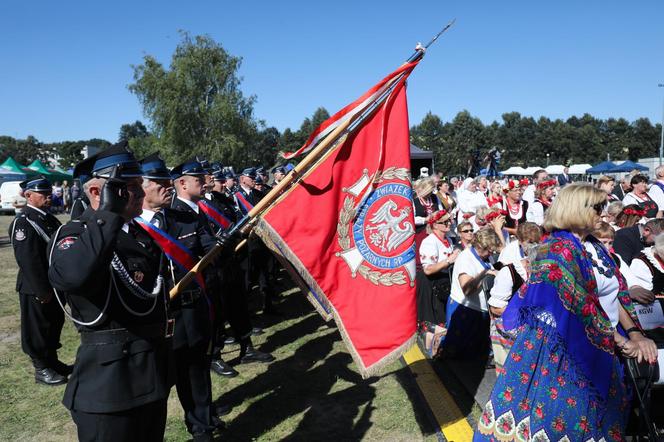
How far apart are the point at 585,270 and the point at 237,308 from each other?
154 inches

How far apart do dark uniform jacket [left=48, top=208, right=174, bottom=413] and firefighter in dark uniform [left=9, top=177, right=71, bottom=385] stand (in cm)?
358

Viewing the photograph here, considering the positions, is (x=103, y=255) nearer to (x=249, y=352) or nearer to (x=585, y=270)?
(x=585, y=270)

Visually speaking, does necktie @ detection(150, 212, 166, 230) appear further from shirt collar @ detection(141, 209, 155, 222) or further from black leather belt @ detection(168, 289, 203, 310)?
black leather belt @ detection(168, 289, 203, 310)

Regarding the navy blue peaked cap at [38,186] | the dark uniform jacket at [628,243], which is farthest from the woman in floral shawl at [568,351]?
the navy blue peaked cap at [38,186]

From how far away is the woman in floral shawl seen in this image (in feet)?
9.68

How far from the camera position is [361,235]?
360cm

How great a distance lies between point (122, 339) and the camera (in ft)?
8.38

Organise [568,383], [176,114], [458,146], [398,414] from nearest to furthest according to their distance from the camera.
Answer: [568,383]
[398,414]
[176,114]
[458,146]

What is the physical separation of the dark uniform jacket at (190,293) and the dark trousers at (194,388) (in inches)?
4.3

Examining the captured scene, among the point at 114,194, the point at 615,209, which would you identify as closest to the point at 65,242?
the point at 114,194

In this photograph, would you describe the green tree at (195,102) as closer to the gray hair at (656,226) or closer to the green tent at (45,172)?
the green tent at (45,172)

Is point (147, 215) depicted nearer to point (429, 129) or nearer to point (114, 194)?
point (114, 194)

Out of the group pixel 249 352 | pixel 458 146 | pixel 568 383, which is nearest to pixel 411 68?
pixel 568 383

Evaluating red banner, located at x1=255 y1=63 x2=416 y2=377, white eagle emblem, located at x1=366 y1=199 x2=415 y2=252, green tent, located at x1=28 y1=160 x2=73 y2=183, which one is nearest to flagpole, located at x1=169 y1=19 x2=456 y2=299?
red banner, located at x1=255 y1=63 x2=416 y2=377
